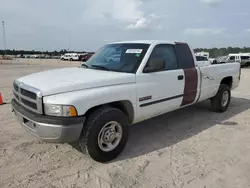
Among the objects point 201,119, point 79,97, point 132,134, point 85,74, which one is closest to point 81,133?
point 79,97

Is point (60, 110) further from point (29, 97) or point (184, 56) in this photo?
point (184, 56)

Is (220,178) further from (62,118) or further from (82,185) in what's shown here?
(62,118)

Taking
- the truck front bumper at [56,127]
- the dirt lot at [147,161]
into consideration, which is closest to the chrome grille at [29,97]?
the truck front bumper at [56,127]

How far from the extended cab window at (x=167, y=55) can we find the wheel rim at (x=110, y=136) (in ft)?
4.79

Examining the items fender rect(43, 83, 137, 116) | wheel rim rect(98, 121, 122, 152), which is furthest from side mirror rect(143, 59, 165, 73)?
wheel rim rect(98, 121, 122, 152)

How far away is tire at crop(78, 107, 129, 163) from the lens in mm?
3135

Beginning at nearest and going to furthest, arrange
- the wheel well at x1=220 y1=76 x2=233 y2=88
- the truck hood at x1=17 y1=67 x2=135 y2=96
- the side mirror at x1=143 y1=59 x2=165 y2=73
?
the truck hood at x1=17 y1=67 x2=135 y2=96 < the side mirror at x1=143 y1=59 x2=165 y2=73 < the wheel well at x1=220 y1=76 x2=233 y2=88

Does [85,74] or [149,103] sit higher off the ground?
[85,74]

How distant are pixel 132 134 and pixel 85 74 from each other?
163cm

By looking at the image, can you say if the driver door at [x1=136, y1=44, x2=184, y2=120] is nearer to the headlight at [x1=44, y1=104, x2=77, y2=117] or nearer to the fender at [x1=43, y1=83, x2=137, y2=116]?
the fender at [x1=43, y1=83, x2=137, y2=116]

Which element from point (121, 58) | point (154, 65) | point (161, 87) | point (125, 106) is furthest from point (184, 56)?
point (125, 106)

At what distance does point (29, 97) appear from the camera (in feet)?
10.3

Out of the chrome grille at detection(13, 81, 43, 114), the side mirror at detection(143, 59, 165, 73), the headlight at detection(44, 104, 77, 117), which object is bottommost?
the headlight at detection(44, 104, 77, 117)

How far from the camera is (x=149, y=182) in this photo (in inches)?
115
